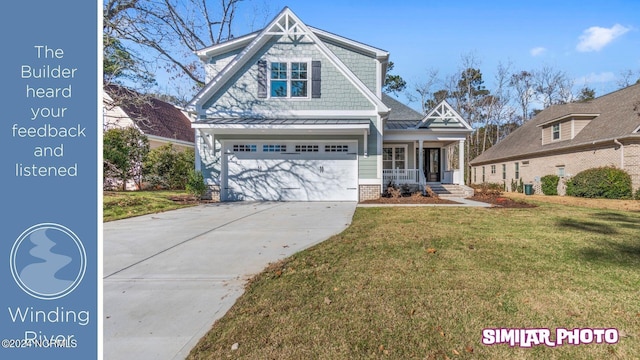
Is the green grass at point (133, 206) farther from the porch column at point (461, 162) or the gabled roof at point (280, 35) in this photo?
the porch column at point (461, 162)

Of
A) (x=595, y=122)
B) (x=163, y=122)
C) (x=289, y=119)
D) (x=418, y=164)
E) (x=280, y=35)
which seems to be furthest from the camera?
(x=163, y=122)

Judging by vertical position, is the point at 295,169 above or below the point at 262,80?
below

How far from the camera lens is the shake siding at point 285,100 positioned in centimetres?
1250

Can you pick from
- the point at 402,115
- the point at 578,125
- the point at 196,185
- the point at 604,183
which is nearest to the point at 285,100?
the point at 196,185

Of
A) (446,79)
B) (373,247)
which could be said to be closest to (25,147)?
(373,247)

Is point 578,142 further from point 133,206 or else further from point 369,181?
point 133,206

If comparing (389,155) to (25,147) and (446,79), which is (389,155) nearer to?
(25,147)

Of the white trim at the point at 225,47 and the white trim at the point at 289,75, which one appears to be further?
the white trim at the point at 225,47

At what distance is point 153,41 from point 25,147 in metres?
12.0

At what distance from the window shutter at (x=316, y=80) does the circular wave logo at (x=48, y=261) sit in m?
11.2

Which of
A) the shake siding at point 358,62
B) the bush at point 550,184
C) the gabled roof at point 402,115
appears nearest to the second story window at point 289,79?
the shake siding at point 358,62

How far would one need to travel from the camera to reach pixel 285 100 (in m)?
12.6

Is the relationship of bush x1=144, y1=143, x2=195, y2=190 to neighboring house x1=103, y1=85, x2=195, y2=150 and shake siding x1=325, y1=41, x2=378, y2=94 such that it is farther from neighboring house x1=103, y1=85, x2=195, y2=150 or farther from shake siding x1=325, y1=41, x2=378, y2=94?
shake siding x1=325, y1=41, x2=378, y2=94

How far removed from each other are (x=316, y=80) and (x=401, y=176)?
602cm
